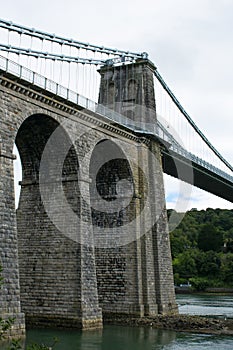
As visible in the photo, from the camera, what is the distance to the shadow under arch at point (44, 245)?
1922 centimetres

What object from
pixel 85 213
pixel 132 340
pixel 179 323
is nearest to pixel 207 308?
pixel 179 323

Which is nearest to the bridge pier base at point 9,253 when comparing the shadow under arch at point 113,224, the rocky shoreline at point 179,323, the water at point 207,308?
the shadow under arch at point 113,224

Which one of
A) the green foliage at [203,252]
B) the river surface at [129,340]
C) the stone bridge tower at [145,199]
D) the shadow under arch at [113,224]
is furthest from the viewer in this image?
the green foliage at [203,252]

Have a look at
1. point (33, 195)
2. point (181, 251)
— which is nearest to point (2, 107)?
point (33, 195)

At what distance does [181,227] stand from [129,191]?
186ft

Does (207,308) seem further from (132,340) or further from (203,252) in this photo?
(203,252)

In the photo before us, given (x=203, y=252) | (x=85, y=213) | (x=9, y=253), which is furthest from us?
(x=203, y=252)

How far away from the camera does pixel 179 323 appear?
21.0 m

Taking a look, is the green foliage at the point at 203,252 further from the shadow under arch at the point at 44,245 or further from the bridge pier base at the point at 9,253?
the bridge pier base at the point at 9,253

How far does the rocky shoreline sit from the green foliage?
122 ft

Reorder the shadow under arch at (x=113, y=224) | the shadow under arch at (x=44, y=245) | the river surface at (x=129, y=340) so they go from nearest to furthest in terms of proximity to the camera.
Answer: the river surface at (x=129, y=340), the shadow under arch at (x=44, y=245), the shadow under arch at (x=113, y=224)

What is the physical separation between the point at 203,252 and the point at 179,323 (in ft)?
156

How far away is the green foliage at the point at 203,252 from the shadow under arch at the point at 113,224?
36.5 m

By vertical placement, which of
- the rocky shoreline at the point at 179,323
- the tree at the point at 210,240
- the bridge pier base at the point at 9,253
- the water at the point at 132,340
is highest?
the tree at the point at 210,240
